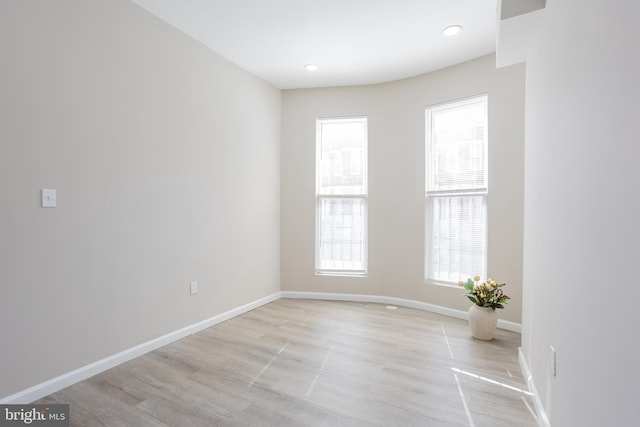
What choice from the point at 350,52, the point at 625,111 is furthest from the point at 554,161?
the point at 350,52

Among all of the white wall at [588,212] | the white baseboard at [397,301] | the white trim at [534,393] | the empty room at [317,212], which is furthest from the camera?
the white baseboard at [397,301]

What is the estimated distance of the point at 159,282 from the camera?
3.02 meters

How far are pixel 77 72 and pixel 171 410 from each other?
89.7 inches

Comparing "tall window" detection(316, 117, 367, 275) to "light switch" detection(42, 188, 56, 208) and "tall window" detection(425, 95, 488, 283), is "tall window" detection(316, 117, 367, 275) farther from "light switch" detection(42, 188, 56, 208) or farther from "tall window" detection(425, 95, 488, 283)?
"light switch" detection(42, 188, 56, 208)

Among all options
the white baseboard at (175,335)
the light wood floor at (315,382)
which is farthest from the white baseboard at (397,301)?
the light wood floor at (315,382)

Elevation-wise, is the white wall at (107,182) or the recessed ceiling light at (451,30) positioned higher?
the recessed ceiling light at (451,30)

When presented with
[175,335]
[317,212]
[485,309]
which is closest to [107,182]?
[175,335]

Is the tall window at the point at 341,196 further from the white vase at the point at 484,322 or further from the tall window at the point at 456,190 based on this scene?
the white vase at the point at 484,322

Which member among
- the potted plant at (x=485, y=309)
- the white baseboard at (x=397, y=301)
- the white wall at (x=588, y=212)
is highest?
the white wall at (x=588, y=212)

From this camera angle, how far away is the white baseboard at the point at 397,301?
3.48 meters

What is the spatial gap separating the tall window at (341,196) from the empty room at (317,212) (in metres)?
0.03

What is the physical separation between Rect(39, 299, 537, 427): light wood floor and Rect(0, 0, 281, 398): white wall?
0.38m

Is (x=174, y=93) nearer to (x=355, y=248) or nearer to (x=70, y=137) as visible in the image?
(x=70, y=137)

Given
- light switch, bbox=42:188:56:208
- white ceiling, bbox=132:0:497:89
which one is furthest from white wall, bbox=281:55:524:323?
light switch, bbox=42:188:56:208
